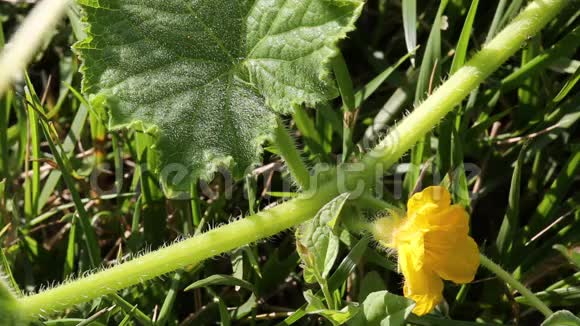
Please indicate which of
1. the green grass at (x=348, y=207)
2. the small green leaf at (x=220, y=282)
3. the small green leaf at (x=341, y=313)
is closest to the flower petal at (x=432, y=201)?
the green grass at (x=348, y=207)

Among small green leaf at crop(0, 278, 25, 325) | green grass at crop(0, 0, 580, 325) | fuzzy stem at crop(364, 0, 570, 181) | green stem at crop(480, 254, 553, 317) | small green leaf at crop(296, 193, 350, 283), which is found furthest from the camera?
green grass at crop(0, 0, 580, 325)

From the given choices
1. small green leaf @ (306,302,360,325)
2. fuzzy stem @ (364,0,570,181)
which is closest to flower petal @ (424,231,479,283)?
small green leaf @ (306,302,360,325)

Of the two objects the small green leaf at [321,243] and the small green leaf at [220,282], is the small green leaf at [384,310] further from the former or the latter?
the small green leaf at [220,282]

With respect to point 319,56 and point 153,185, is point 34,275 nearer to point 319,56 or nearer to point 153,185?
point 153,185

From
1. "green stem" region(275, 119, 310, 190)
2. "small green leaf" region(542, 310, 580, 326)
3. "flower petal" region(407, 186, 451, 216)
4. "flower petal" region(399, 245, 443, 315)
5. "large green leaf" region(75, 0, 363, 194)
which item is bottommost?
"small green leaf" region(542, 310, 580, 326)

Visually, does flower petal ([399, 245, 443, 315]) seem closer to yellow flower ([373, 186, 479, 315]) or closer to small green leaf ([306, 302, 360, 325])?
yellow flower ([373, 186, 479, 315])

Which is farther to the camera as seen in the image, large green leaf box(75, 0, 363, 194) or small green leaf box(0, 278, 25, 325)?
large green leaf box(75, 0, 363, 194)

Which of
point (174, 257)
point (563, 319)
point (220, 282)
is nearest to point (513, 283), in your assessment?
point (563, 319)
